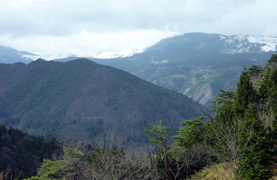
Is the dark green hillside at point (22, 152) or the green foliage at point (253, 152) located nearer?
the green foliage at point (253, 152)

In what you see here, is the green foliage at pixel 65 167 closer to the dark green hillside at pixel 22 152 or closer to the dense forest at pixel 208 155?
the dense forest at pixel 208 155

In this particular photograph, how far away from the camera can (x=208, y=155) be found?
25234 mm

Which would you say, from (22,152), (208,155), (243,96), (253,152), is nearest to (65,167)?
(208,155)

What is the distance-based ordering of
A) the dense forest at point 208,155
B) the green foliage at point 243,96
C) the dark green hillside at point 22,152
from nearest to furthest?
the dense forest at point 208,155 → the green foliage at point 243,96 → the dark green hillside at point 22,152

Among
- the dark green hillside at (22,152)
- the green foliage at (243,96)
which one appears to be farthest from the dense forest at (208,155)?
the dark green hillside at (22,152)

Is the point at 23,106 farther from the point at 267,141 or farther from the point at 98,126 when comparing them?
the point at 267,141

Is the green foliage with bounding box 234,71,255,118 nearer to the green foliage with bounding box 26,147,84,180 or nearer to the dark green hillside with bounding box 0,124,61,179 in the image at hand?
the green foliage with bounding box 26,147,84,180

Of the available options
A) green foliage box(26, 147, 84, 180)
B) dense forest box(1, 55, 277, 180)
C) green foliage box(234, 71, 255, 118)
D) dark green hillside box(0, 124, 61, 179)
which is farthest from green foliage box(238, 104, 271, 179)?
dark green hillside box(0, 124, 61, 179)

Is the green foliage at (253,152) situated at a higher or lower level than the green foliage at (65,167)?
higher

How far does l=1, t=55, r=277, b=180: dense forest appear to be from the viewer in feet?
54.6

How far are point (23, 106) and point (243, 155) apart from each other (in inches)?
8319

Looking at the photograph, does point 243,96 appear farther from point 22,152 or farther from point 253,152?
point 22,152

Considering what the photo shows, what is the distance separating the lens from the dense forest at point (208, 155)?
54.6ft

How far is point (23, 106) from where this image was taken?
199 m
